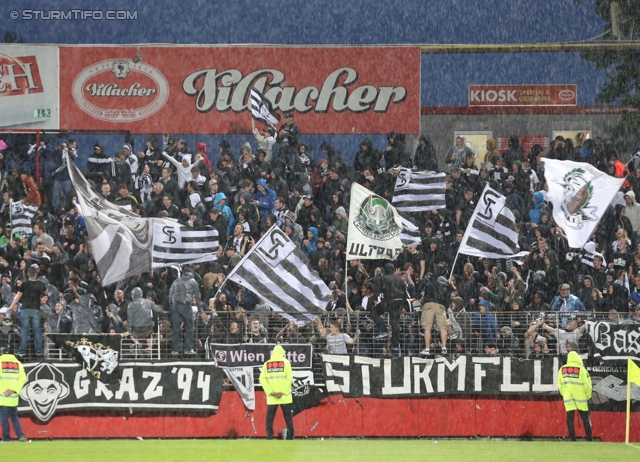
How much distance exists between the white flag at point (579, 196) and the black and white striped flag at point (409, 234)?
2728mm

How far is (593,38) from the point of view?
34938mm

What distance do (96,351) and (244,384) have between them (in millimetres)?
2780

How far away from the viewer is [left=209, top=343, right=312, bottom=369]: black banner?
23094mm

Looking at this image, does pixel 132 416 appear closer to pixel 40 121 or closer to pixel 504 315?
pixel 504 315

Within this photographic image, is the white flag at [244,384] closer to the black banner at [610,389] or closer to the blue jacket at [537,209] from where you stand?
the black banner at [610,389]

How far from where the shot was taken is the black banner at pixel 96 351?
23000 millimetres

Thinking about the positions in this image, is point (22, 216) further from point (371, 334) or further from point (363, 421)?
point (363, 421)

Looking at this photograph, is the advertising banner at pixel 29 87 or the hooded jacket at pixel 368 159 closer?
the hooded jacket at pixel 368 159

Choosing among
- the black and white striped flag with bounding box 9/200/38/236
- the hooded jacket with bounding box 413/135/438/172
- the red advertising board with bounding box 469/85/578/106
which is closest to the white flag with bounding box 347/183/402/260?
the hooded jacket with bounding box 413/135/438/172

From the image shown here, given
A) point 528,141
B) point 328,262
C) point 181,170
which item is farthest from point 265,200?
point 528,141

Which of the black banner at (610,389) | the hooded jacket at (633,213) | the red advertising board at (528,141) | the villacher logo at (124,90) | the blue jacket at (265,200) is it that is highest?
the villacher logo at (124,90)

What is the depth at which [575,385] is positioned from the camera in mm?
22328

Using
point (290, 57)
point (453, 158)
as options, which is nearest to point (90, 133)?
point (290, 57)

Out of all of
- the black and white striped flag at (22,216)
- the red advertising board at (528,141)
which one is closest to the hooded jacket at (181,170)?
the black and white striped flag at (22,216)
